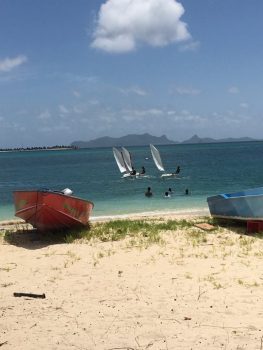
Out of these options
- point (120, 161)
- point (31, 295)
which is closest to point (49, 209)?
point (31, 295)

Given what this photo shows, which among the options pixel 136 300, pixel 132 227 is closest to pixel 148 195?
pixel 132 227

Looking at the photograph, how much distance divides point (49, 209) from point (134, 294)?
223 inches

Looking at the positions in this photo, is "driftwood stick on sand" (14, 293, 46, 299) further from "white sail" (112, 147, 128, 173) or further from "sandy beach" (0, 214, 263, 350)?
"white sail" (112, 147, 128, 173)

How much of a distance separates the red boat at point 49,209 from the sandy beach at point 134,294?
3.20 feet

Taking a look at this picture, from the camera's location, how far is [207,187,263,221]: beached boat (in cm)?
1355

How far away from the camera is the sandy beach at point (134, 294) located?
6.28m

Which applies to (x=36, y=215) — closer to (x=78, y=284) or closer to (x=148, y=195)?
(x=78, y=284)

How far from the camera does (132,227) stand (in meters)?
14.1

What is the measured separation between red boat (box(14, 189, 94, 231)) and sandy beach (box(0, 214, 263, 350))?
3.20 ft

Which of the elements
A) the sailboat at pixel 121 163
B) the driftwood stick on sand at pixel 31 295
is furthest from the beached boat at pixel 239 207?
the sailboat at pixel 121 163

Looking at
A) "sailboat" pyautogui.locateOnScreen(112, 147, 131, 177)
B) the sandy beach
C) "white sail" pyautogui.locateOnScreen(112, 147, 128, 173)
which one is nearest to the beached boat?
the sandy beach

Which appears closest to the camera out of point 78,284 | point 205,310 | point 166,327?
point 166,327

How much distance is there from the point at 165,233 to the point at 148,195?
54.4 ft

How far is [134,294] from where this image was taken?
26.6 ft
